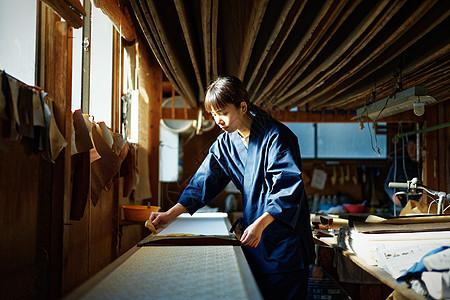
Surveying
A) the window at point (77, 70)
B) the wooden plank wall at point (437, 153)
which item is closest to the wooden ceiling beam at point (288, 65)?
the window at point (77, 70)

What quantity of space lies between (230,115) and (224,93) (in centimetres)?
12

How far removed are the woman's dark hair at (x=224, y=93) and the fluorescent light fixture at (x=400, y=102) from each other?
4.66ft

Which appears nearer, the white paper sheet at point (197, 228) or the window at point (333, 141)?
the white paper sheet at point (197, 228)

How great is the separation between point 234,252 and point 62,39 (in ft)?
4.26

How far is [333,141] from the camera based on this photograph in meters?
7.75

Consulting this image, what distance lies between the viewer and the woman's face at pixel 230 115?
215 centimetres

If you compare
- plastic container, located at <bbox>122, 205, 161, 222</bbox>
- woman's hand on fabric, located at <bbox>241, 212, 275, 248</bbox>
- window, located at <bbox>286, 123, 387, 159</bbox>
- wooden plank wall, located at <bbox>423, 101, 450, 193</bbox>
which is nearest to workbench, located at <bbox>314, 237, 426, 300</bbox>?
woman's hand on fabric, located at <bbox>241, 212, 275, 248</bbox>

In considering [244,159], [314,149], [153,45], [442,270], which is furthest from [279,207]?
[314,149]

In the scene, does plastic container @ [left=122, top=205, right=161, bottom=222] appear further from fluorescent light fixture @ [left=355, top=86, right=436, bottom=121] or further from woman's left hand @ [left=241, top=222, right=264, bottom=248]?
fluorescent light fixture @ [left=355, top=86, right=436, bottom=121]

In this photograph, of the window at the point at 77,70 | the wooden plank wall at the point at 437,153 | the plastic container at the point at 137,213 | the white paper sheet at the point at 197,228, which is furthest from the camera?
the wooden plank wall at the point at 437,153

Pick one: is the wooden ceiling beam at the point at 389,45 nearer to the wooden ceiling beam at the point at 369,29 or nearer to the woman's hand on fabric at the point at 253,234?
the wooden ceiling beam at the point at 369,29

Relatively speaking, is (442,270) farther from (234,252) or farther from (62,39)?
(62,39)

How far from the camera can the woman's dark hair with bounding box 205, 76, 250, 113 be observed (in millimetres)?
2123

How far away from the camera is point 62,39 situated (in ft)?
6.63
